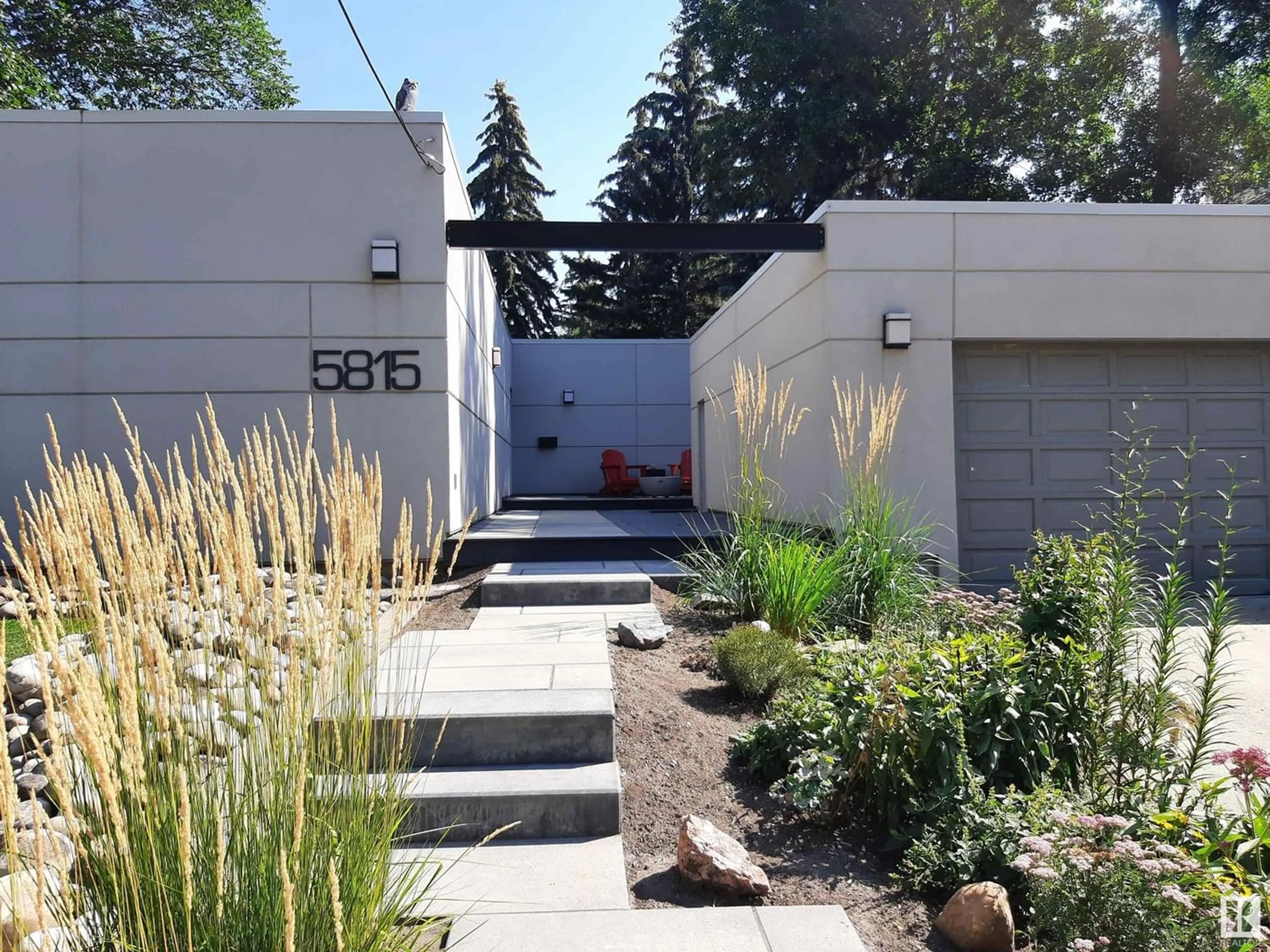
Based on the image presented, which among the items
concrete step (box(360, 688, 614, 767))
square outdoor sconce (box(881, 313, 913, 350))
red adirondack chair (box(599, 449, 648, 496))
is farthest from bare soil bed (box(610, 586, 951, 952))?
red adirondack chair (box(599, 449, 648, 496))

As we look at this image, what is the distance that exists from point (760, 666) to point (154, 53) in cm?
1613

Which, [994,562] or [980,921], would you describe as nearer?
[980,921]

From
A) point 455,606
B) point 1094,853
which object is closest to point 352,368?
point 455,606

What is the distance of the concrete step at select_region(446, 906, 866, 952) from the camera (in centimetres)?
196

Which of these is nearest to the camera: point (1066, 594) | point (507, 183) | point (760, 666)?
point (1066, 594)

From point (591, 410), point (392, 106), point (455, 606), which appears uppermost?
point (392, 106)

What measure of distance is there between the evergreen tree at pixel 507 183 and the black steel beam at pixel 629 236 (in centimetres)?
1842

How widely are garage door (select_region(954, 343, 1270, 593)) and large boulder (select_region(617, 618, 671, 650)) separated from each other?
10.9 feet

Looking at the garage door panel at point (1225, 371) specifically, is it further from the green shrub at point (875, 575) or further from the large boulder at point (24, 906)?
the large boulder at point (24, 906)

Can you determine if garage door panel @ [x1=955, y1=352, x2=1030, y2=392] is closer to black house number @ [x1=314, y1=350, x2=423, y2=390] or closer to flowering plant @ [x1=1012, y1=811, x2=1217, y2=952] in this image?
black house number @ [x1=314, y1=350, x2=423, y2=390]

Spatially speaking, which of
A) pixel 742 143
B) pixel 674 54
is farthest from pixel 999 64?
pixel 674 54

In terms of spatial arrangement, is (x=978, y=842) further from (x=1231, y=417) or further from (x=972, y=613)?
(x=1231, y=417)

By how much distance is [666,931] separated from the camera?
6.63ft

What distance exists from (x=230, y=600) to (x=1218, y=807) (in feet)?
7.82
